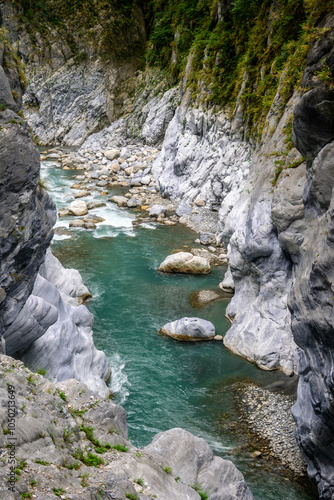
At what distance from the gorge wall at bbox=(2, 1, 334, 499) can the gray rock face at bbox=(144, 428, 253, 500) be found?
2694 mm

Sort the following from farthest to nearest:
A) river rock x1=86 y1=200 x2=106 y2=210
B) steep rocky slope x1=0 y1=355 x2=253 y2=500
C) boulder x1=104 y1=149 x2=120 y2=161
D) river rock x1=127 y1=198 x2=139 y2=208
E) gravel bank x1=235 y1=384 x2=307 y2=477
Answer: boulder x1=104 y1=149 x2=120 y2=161 < river rock x1=127 y1=198 x2=139 y2=208 < river rock x1=86 y1=200 x2=106 y2=210 < gravel bank x1=235 y1=384 x2=307 y2=477 < steep rocky slope x1=0 y1=355 x2=253 y2=500

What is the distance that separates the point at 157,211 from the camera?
3141 cm

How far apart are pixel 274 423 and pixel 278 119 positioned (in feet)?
40.5

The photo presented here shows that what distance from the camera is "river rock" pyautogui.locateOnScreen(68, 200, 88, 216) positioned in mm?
30703

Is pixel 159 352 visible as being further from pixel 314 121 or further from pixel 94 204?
pixel 94 204

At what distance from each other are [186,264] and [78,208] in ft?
38.1

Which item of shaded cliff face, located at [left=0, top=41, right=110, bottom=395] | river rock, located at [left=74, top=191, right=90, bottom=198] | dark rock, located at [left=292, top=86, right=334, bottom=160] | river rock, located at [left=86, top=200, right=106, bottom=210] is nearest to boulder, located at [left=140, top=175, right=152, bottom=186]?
river rock, located at [left=74, top=191, right=90, bottom=198]

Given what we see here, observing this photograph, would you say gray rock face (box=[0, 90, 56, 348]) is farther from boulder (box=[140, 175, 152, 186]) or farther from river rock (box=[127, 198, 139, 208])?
boulder (box=[140, 175, 152, 186])

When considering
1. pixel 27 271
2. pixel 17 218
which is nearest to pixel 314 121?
pixel 17 218

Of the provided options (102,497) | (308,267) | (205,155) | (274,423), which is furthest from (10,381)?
(205,155)

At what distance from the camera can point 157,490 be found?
7.01 meters

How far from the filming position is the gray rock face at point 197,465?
8.61 metres

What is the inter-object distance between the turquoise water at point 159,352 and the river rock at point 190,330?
0.97ft

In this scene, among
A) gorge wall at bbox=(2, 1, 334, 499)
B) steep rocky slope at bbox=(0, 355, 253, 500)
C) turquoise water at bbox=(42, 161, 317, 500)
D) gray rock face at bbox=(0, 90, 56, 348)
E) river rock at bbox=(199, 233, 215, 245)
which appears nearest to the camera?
steep rocky slope at bbox=(0, 355, 253, 500)
